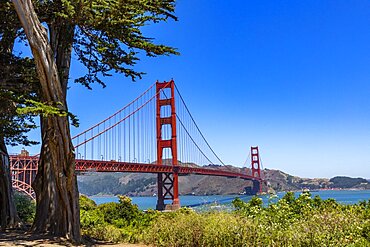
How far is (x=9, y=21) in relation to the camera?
8203 mm

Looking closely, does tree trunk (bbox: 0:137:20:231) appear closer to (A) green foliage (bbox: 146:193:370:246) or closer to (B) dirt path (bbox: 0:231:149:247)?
(B) dirt path (bbox: 0:231:149:247)

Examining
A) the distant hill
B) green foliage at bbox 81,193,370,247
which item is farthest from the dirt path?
the distant hill

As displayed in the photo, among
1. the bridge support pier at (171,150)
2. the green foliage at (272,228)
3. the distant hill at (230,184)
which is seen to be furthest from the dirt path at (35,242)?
the distant hill at (230,184)

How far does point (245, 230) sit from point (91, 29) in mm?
5046

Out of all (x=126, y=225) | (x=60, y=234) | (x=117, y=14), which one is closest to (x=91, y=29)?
(x=117, y=14)

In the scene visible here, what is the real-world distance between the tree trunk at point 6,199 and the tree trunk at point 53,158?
6.27 feet

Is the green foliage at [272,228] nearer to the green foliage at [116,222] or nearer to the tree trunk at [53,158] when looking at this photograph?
the green foliage at [116,222]

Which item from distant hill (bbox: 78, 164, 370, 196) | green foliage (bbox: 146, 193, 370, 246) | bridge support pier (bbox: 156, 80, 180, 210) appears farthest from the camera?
distant hill (bbox: 78, 164, 370, 196)

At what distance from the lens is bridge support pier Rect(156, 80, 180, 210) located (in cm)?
3819

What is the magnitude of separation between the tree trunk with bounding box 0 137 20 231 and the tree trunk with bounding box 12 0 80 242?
1913 mm

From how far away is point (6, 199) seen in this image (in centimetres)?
1007

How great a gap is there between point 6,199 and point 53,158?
375 centimetres

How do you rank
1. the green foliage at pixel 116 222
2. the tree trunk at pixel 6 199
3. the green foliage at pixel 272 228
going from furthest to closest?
the tree trunk at pixel 6 199, the green foliage at pixel 116 222, the green foliage at pixel 272 228

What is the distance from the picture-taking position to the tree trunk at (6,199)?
32.3 feet
